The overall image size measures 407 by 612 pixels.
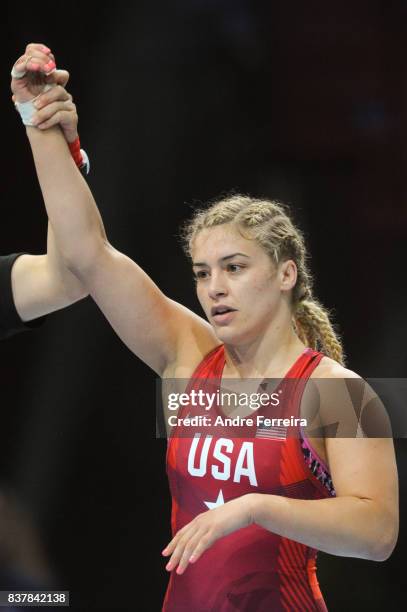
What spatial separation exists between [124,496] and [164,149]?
2.83ft

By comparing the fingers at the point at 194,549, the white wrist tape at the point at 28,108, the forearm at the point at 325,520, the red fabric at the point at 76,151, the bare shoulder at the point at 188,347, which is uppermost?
the white wrist tape at the point at 28,108

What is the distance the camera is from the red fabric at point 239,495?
5.41 feet

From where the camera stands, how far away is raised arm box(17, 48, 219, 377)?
160 cm

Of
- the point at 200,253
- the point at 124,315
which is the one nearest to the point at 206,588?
the point at 124,315

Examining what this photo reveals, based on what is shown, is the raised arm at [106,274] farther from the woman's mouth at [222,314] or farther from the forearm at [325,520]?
the forearm at [325,520]

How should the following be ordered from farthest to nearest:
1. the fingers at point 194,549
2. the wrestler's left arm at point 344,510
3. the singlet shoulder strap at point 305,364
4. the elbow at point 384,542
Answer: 1. the singlet shoulder strap at point 305,364
2. the elbow at point 384,542
3. the wrestler's left arm at point 344,510
4. the fingers at point 194,549

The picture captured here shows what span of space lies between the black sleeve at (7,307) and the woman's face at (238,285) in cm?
41

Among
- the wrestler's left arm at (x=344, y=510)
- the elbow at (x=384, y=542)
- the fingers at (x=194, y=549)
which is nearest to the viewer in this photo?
the fingers at (x=194, y=549)

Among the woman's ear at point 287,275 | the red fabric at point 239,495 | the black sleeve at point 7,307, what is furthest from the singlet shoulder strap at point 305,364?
the black sleeve at point 7,307

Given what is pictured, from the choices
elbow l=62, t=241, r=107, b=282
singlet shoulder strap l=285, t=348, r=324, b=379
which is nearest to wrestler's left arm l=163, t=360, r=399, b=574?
singlet shoulder strap l=285, t=348, r=324, b=379

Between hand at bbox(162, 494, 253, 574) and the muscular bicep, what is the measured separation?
407mm

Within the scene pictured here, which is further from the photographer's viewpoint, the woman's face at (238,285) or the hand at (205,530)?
the woman's face at (238,285)

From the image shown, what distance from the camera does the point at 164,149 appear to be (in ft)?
6.81

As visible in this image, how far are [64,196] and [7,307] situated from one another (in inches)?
11.9
